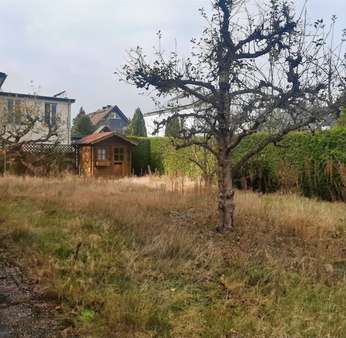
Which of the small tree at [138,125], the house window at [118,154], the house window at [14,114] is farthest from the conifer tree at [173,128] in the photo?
the small tree at [138,125]

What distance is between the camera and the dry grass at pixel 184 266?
3.06m

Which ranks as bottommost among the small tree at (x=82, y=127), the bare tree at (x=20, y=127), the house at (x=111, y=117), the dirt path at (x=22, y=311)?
the dirt path at (x=22, y=311)

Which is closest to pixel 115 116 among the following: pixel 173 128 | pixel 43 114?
pixel 43 114

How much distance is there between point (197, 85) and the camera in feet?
19.3

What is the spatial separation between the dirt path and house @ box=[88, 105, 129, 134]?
38.3m

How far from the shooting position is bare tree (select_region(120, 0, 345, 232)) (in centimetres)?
538

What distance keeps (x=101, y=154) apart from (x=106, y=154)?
0.86 feet

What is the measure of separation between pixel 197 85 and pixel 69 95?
22.7m

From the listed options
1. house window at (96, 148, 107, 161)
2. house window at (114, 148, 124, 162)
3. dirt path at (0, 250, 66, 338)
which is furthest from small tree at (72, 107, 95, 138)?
dirt path at (0, 250, 66, 338)

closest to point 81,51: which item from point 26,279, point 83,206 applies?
point 83,206

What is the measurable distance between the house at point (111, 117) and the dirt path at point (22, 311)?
38.3 metres

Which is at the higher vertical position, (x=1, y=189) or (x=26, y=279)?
(x=1, y=189)

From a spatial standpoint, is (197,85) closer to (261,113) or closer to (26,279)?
(261,113)

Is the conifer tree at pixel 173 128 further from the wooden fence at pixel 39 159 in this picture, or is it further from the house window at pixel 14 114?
the house window at pixel 14 114
